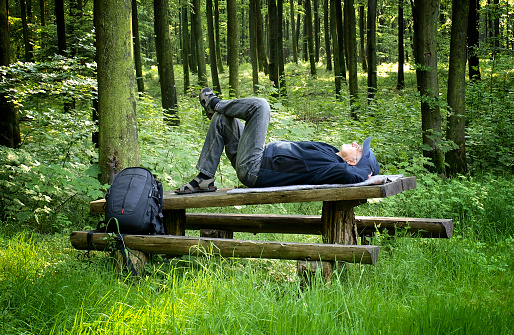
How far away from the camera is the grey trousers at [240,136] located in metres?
4.14

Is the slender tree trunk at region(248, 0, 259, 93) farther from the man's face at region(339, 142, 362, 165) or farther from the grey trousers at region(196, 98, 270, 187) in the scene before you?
the man's face at region(339, 142, 362, 165)

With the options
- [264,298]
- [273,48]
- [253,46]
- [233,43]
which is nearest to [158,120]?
[233,43]

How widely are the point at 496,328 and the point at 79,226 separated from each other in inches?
197

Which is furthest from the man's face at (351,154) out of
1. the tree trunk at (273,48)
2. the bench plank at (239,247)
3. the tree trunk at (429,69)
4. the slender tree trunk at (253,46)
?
the slender tree trunk at (253,46)

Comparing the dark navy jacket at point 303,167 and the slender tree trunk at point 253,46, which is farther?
the slender tree trunk at point 253,46

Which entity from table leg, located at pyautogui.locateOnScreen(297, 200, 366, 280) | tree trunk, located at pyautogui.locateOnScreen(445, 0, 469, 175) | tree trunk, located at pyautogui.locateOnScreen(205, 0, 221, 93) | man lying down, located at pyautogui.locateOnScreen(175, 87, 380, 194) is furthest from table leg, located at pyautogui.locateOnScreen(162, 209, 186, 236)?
tree trunk, located at pyautogui.locateOnScreen(205, 0, 221, 93)

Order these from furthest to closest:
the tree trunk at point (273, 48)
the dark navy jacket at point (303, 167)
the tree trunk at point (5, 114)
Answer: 1. the tree trunk at point (273, 48)
2. the tree trunk at point (5, 114)
3. the dark navy jacket at point (303, 167)

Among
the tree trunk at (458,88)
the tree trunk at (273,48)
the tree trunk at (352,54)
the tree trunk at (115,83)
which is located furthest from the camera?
the tree trunk at (273,48)

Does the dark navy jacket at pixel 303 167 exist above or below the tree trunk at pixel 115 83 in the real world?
below

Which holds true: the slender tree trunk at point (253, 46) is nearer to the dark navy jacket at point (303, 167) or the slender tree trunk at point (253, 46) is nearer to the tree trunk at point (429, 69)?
the tree trunk at point (429, 69)

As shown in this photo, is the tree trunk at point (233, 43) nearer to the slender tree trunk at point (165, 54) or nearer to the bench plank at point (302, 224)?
the slender tree trunk at point (165, 54)

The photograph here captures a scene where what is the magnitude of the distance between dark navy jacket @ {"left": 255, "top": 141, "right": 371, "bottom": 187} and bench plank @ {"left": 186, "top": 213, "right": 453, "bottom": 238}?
58cm

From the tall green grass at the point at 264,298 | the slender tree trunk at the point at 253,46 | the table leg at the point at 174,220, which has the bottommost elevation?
the tall green grass at the point at 264,298

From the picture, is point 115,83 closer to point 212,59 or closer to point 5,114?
point 5,114
